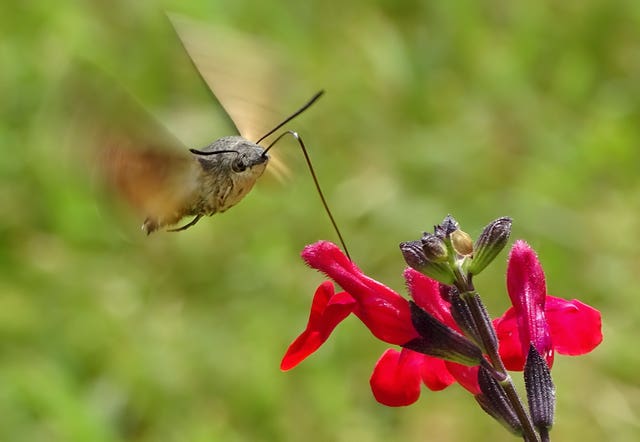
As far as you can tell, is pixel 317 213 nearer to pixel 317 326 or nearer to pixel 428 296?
pixel 428 296

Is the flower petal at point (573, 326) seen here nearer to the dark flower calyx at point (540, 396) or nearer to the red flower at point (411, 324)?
the red flower at point (411, 324)

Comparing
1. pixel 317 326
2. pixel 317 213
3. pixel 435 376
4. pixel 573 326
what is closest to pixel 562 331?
pixel 573 326

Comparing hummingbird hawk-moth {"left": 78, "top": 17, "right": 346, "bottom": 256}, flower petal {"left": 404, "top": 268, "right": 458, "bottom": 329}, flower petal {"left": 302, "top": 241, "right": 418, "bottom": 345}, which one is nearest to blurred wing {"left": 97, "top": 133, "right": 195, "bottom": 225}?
hummingbird hawk-moth {"left": 78, "top": 17, "right": 346, "bottom": 256}

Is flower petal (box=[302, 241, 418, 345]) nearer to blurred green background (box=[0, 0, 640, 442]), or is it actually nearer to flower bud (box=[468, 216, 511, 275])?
flower bud (box=[468, 216, 511, 275])

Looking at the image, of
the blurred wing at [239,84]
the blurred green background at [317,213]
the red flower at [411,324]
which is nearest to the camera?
the red flower at [411,324]

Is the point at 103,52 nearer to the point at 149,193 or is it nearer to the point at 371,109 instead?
the point at 371,109

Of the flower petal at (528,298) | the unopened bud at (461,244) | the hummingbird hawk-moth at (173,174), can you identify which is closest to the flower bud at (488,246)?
the unopened bud at (461,244)
